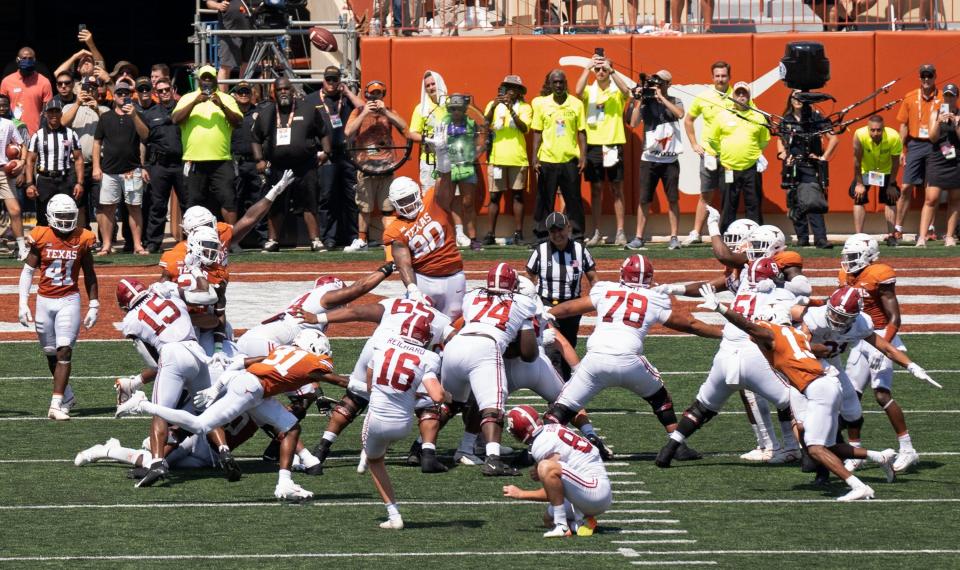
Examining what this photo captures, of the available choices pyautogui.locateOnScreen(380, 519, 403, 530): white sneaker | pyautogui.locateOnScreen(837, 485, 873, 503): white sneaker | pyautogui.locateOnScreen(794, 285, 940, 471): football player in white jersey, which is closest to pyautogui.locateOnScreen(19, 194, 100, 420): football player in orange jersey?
pyautogui.locateOnScreen(380, 519, 403, 530): white sneaker

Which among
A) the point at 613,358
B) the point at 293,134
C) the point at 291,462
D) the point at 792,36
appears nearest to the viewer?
the point at 291,462

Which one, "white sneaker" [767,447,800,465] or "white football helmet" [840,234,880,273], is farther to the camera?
"white football helmet" [840,234,880,273]

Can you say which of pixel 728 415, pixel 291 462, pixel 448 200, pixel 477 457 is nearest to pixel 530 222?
pixel 448 200

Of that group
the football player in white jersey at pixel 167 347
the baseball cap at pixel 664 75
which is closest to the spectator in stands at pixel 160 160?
the baseball cap at pixel 664 75

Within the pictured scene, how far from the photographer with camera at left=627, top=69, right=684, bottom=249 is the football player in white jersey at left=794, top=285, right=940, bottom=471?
907cm

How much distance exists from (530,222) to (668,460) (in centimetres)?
1051

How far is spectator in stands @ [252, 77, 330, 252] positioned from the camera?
19297 millimetres

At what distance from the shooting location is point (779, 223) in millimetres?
20859

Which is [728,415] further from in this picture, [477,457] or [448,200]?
[448,200]

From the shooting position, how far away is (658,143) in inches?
768

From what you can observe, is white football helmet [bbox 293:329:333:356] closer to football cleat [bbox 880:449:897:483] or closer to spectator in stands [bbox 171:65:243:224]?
football cleat [bbox 880:449:897:483]

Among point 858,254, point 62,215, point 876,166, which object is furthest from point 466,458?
point 876,166

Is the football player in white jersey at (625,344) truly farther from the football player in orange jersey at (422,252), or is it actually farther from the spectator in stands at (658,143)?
the spectator in stands at (658,143)

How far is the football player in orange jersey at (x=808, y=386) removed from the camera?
9625 millimetres
